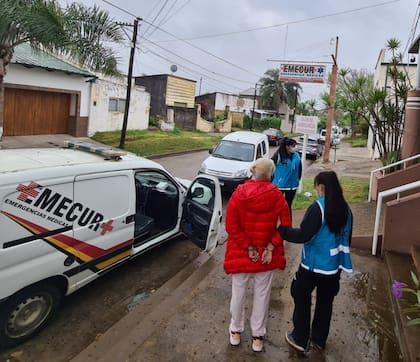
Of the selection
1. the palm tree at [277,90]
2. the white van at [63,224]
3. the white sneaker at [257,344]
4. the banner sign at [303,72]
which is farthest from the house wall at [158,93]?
the white sneaker at [257,344]

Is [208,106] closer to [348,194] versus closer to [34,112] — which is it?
[34,112]

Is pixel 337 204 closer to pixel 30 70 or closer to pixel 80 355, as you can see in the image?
pixel 80 355

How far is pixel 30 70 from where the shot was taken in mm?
16766

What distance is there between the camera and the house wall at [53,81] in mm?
16253

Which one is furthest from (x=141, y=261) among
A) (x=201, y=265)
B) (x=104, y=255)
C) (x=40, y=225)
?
(x=40, y=225)

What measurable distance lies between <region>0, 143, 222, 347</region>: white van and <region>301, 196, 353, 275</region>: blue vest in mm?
2206

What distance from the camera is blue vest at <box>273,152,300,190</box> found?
5965 millimetres

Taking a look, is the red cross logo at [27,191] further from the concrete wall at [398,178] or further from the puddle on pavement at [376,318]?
the concrete wall at [398,178]

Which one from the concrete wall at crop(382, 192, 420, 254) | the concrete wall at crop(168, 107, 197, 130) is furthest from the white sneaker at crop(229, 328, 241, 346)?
the concrete wall at crop(168, 107, 197, 130)

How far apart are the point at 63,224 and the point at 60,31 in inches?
293

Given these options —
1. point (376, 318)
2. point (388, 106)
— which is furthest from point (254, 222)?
point (388, 106)

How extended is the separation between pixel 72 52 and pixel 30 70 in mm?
8264

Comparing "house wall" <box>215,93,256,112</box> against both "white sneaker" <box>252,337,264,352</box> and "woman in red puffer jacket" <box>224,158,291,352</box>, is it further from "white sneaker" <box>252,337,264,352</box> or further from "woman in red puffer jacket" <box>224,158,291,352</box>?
"white sneaker" <box>252,337,264,352</box>

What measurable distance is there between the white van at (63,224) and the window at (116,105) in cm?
1795
